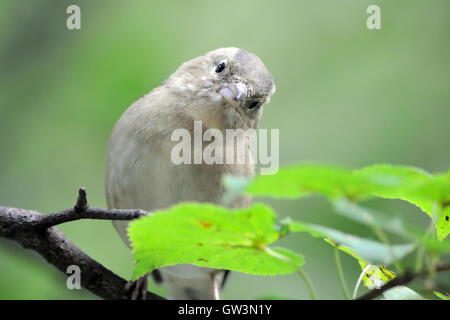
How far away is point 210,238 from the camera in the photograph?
1510mm

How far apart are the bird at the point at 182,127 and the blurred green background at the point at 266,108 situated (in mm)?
1260

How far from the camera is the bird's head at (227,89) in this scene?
3.66 m

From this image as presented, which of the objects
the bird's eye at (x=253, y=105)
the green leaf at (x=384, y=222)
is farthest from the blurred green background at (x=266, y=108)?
the green leaf at (x=384, y=222)

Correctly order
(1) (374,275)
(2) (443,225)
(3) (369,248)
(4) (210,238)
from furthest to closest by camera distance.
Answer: (1) (374,275) → (2) (443,225) → (4) (210,238) → (3) (369,248)

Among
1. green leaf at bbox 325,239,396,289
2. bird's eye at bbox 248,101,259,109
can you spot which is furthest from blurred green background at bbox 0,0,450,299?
green leaf at bbox 325,239,396,289

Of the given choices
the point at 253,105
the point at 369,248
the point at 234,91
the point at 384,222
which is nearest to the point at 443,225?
the point at 369,248

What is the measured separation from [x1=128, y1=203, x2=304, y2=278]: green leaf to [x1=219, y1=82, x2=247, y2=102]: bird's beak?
201 centimetres

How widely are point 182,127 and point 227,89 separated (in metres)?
0.38

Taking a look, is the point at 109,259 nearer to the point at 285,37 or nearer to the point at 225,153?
the point at 225,153

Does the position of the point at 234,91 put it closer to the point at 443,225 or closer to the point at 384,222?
the point at 443,225

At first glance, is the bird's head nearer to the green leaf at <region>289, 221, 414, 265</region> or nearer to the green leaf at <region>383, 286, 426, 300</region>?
the green leaf at <region>383, 286, 426, 300</region>

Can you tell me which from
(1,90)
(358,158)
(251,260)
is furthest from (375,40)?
(251,260)

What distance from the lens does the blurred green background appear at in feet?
16.9
